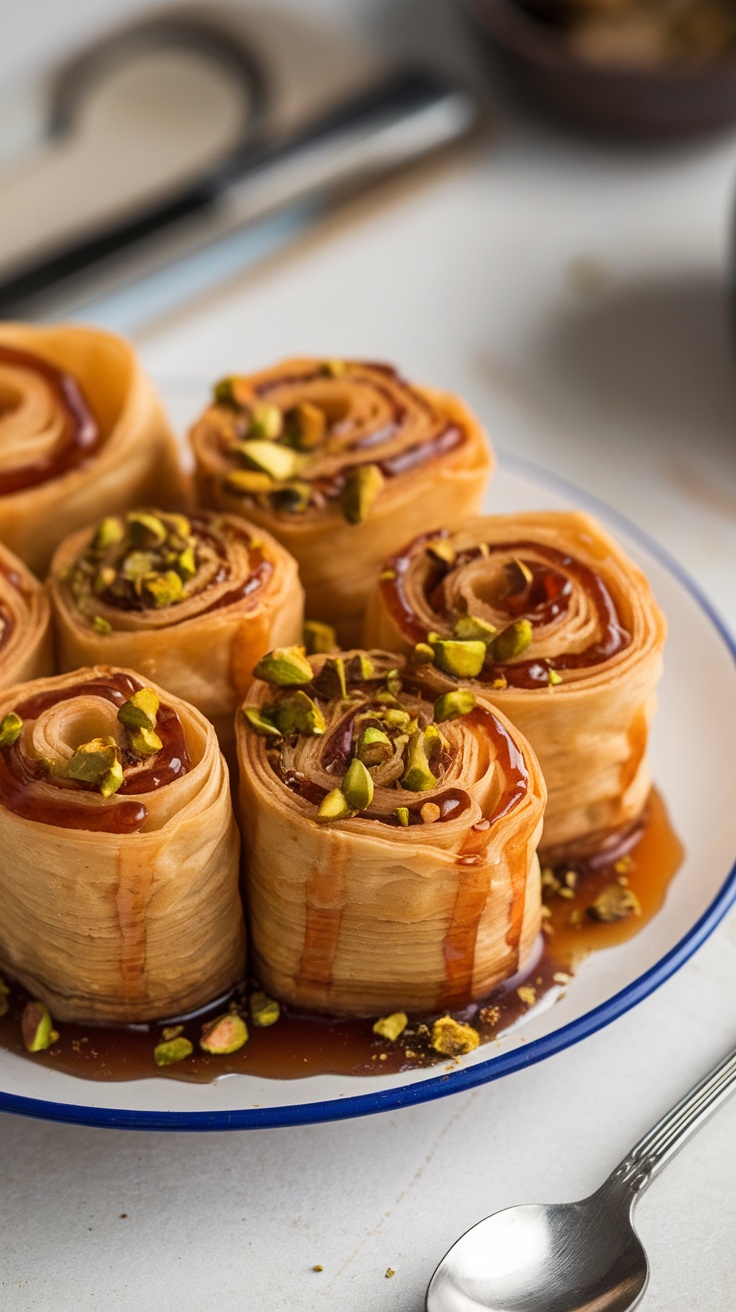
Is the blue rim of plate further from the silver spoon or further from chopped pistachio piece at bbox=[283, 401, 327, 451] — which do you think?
chopped pistachio piece at bbox=[283, 401, 327, 451]

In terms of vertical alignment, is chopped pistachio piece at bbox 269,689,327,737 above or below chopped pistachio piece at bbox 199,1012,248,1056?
above

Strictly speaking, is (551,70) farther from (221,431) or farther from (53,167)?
(221,431)

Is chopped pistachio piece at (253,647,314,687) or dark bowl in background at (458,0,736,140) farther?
dark bowl in background at (458,0,736,140)

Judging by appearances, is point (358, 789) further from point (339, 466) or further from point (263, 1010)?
point (339, 466)

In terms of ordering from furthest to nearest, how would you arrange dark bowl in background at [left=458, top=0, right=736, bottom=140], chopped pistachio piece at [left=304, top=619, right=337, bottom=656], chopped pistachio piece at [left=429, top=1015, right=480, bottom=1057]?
1. dark bowl in background at [left=458, top=0, right=736, bottom=140]
2. chopped pistachio piece at [left=304, top=619, right=337, bottom=656]
3. chopped pistachio piece at [left=429, top=1015, right=480, bottom=1057]

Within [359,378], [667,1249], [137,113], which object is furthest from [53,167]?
[667,1249]

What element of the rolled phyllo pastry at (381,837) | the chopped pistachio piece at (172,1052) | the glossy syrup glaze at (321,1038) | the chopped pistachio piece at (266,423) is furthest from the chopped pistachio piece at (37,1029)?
the chopped pistachio piece at (266,423)

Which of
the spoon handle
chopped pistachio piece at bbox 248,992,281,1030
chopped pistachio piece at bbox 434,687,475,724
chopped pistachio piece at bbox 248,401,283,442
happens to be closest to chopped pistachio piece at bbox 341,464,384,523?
chopped pistachio piece at bbox 248,401,283,442
